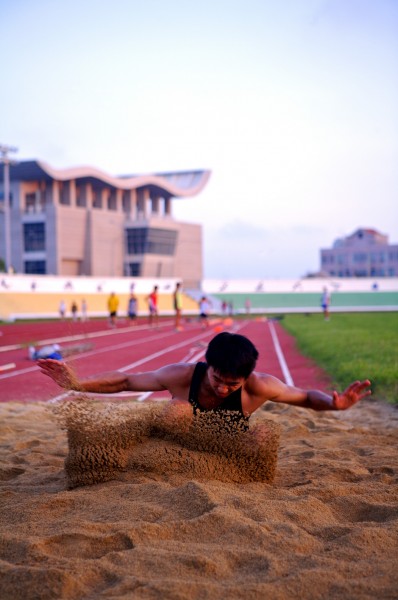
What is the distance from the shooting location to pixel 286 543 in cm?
294

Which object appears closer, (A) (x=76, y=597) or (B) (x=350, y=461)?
(A) (x=76, y=597)

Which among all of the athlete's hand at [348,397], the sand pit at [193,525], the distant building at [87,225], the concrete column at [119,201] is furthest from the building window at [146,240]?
the athlete's hand at [348,397]

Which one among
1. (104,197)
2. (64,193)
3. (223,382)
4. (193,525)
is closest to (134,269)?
(104,197)

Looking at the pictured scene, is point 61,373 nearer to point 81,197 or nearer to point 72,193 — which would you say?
point 72,193

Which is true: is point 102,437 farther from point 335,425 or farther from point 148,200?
point 148,200

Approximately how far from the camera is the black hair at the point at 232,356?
3666mm

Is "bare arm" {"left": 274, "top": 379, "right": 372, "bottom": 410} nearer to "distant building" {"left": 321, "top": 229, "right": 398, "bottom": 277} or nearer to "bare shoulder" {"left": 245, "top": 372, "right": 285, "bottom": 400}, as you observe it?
"bare shoulder" {"left": 245, "top": 372, "right": 285, "bottom": 400}

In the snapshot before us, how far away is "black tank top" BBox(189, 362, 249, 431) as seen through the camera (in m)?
4.01

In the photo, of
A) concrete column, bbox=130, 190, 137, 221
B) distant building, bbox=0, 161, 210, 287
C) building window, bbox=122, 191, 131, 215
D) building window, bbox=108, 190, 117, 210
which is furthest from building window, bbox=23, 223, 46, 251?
building window, bbox=122, 191, 131, 215

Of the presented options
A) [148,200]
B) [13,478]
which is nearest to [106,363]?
[13,478]

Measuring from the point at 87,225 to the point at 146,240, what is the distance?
7327 millimetres

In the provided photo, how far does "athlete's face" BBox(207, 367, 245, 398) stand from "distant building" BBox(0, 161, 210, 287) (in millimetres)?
63831

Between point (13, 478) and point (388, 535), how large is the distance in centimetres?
256

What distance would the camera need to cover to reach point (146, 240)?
253 feet
